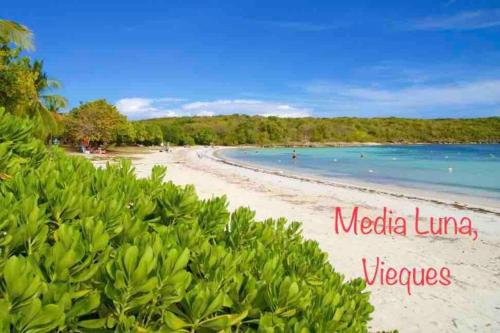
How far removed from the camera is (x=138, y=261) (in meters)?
1.04

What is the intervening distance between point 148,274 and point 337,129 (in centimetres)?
14727

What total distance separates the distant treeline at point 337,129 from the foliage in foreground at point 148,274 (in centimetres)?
11773

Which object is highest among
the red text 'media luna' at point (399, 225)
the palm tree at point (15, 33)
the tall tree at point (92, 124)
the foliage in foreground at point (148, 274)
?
the palm tree at point (15, 33)

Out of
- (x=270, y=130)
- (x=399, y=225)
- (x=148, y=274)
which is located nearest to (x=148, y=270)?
(x=148, y=274)

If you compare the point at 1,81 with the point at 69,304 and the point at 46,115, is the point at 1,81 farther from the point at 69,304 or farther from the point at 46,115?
the point at 69,304

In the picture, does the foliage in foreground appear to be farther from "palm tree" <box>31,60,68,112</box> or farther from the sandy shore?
"palm tree" <box>31,60,68,112</box>

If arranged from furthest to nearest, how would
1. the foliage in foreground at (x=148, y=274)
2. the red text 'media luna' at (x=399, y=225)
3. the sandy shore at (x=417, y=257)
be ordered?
the red text 'media luna' at (x=399, y=225)
the sandy shore at (x=417, y=257)
the foliage in foreground at (x=148, y=274)

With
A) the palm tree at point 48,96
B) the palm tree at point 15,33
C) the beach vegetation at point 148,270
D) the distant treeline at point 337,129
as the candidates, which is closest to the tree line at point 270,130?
the distant treeline at point 337,129

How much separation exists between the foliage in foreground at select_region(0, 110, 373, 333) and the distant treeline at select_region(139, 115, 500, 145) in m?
118

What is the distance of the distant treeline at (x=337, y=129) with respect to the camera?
126 meters

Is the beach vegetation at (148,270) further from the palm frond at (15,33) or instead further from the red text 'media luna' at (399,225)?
the palm frond at (15,33)

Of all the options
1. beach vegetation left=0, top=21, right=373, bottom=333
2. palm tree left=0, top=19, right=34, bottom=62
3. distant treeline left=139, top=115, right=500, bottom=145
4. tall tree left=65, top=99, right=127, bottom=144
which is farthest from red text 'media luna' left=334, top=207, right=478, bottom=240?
distant treeline left=139, top=115, right=500, bottom=145

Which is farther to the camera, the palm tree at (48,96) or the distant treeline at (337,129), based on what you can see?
the distant treeline at (337,129)

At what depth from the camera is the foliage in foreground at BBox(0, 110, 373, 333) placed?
39.1 inches
